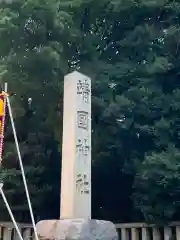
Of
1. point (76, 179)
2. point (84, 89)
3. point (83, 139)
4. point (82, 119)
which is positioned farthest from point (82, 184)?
point (84, 89)

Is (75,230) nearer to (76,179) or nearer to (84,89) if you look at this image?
(76,179)

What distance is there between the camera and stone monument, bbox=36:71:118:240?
4812mm

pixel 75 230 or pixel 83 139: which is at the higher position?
pixel 83 139

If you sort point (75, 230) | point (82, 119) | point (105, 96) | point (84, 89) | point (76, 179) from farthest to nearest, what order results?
point (105, 96), point (84, 89), point (82, 119), point (76, 179), point (75, 230)

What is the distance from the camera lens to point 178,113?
7.96 metres

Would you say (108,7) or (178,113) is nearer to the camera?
(178,113)

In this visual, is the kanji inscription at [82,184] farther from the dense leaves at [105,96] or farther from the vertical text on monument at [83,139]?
the dense leaves at [105,96]

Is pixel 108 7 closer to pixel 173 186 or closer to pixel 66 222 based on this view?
pixel 173 186

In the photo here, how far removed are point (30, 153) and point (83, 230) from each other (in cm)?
395

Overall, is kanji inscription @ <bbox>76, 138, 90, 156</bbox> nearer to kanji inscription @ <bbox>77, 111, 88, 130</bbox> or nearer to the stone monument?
the stone monument

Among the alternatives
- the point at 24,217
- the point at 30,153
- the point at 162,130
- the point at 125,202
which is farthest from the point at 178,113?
the point at 24,217

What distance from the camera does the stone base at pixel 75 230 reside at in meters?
4.73

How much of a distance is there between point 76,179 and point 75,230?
0.65m

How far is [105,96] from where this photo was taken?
26.4 ft
